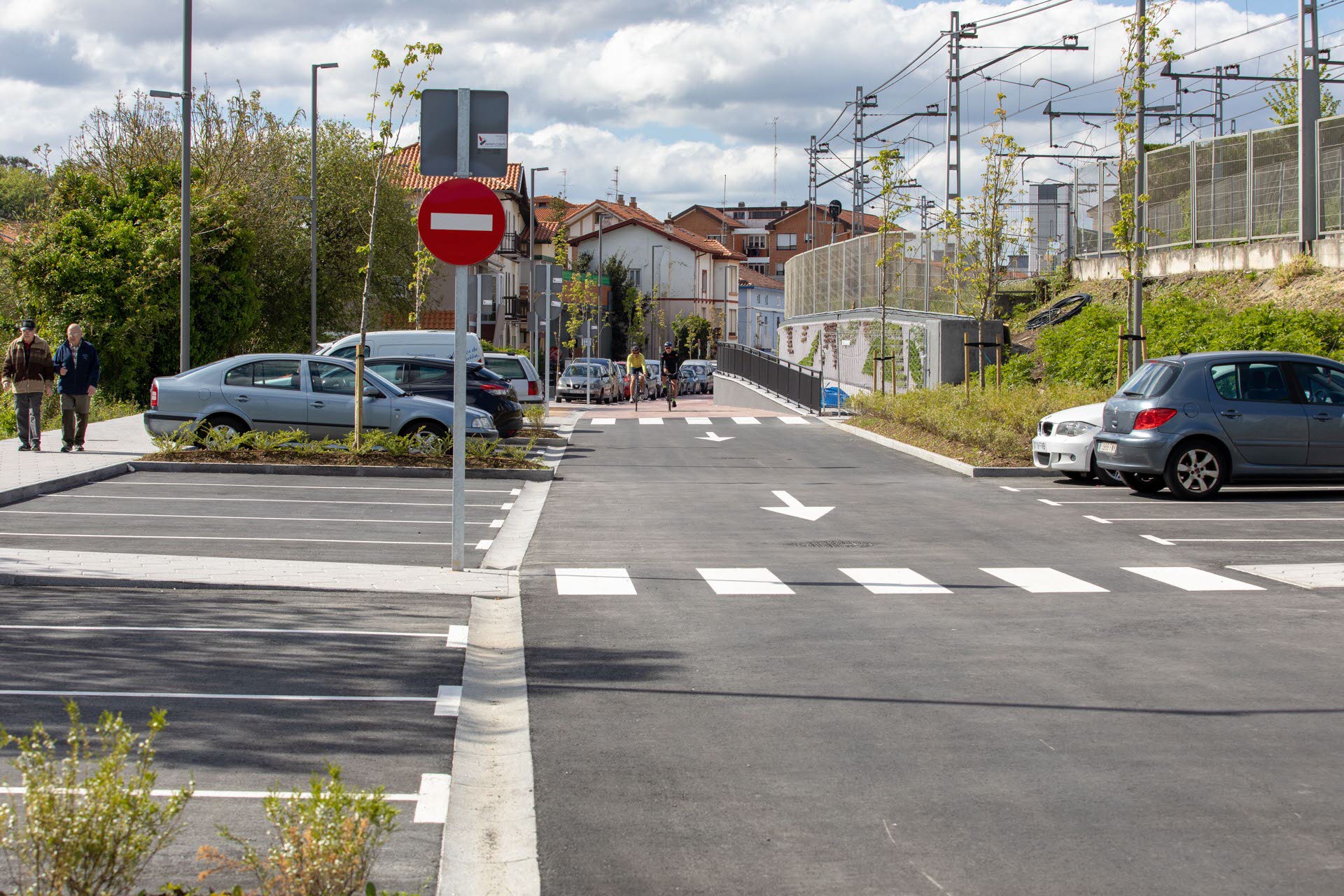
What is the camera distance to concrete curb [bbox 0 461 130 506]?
48.9 ft

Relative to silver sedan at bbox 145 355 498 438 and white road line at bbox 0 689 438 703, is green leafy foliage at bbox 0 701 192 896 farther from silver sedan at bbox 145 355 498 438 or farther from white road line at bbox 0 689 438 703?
silver sedan at bbox 145 355 498 438

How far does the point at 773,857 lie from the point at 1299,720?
3.19m

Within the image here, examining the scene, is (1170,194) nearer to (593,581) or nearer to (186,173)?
(186,173)

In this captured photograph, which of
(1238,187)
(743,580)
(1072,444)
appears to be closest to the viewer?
(743,580)

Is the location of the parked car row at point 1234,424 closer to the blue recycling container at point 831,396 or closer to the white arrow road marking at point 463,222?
the white arrow road marking at point 463,222

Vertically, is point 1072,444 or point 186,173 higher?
point 186,173

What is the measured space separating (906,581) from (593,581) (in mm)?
2479

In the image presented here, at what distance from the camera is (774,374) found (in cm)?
4375

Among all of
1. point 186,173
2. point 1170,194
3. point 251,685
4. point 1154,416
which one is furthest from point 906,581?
point 1170,194

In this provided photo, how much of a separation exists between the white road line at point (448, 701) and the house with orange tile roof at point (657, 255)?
100723 mm

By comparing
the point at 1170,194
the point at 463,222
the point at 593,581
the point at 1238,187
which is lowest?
the point at 593,581

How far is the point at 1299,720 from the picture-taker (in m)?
6.52

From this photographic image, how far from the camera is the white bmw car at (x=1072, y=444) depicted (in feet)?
61.1

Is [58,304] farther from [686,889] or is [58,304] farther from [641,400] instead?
[686,889]
